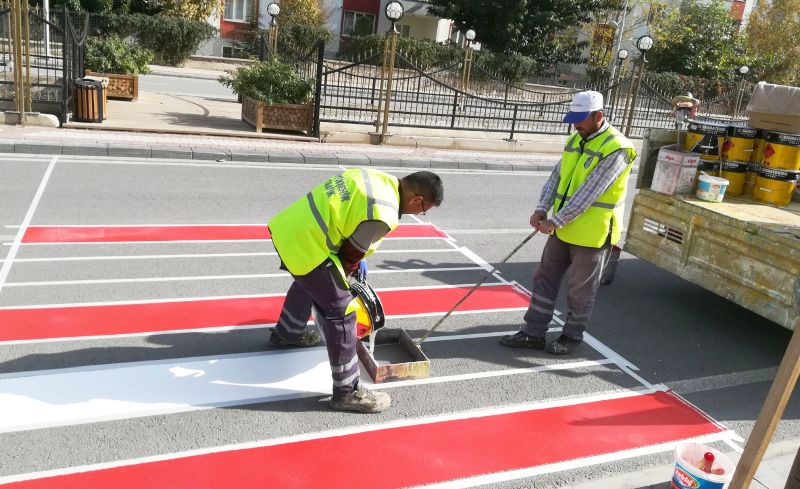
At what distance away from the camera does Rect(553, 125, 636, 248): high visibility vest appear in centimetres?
502

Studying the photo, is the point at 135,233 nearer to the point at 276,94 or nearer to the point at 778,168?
the point at 778,168

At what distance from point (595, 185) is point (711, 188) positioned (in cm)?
177

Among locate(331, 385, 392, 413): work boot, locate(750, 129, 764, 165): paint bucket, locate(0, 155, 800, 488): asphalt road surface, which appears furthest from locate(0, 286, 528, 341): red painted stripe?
locate(750, 129, 764, 165): paint bucket

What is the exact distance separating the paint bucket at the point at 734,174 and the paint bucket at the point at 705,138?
0.53ft

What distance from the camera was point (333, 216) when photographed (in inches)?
157

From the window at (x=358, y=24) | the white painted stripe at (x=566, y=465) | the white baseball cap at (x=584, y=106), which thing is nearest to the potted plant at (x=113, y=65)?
the white baseball cap at (x=584, y=106)

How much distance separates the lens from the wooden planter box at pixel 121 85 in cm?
1639

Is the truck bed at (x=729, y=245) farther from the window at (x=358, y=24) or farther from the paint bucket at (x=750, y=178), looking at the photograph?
the window at (x=358, y=24)

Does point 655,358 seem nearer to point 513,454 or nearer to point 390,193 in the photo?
point 513,454

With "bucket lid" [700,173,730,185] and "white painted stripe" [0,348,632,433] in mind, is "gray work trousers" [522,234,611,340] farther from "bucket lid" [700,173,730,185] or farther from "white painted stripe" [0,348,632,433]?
"bucket lid" [700,173,730,185]

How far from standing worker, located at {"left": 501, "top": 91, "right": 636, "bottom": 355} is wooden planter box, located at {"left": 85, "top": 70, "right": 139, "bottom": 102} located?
1376 cm

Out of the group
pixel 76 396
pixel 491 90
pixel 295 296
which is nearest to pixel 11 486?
pixel 76 396

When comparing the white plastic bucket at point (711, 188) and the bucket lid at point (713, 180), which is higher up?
the bucket lid at point (713, 180)

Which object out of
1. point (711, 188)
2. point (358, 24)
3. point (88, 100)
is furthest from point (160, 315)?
point (358, 24)
